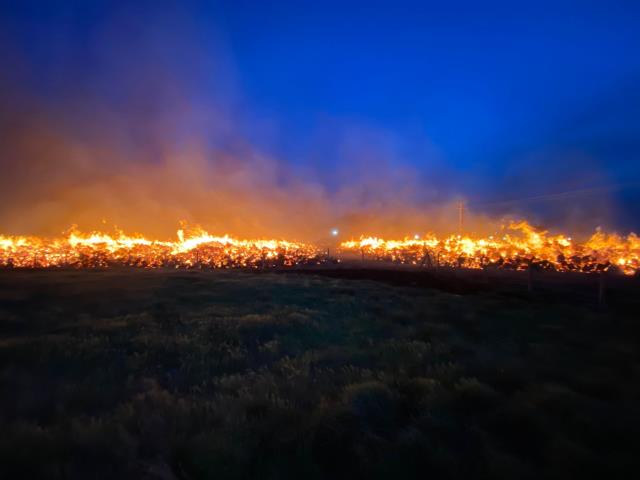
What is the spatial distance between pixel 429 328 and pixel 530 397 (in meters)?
5.57

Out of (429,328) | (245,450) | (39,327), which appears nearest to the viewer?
(245,450)

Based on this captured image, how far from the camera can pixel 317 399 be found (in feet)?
20.1

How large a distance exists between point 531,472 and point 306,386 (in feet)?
12.2

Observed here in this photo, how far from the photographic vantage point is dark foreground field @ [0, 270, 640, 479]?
436cm

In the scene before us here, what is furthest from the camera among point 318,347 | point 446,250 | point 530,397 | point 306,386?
point 446,250

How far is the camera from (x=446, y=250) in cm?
8650

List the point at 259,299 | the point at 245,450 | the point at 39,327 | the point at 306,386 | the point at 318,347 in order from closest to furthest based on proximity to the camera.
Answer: the point at 245,450 < the point at 306,386 < the point at 318,347 < the point at 39,327 < the point at 259,299

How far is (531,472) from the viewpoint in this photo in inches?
164

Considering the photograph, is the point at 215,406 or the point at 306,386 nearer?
the point at 215,406

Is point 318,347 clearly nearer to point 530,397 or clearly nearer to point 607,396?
point 530,397

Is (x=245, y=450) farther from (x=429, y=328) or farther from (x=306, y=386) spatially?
(x=429, y=328)

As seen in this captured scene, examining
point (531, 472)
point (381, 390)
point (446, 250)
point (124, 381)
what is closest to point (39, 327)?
point (124, 381)

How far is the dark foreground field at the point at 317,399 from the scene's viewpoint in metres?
4.36

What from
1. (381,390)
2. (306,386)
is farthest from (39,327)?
(381,390)
